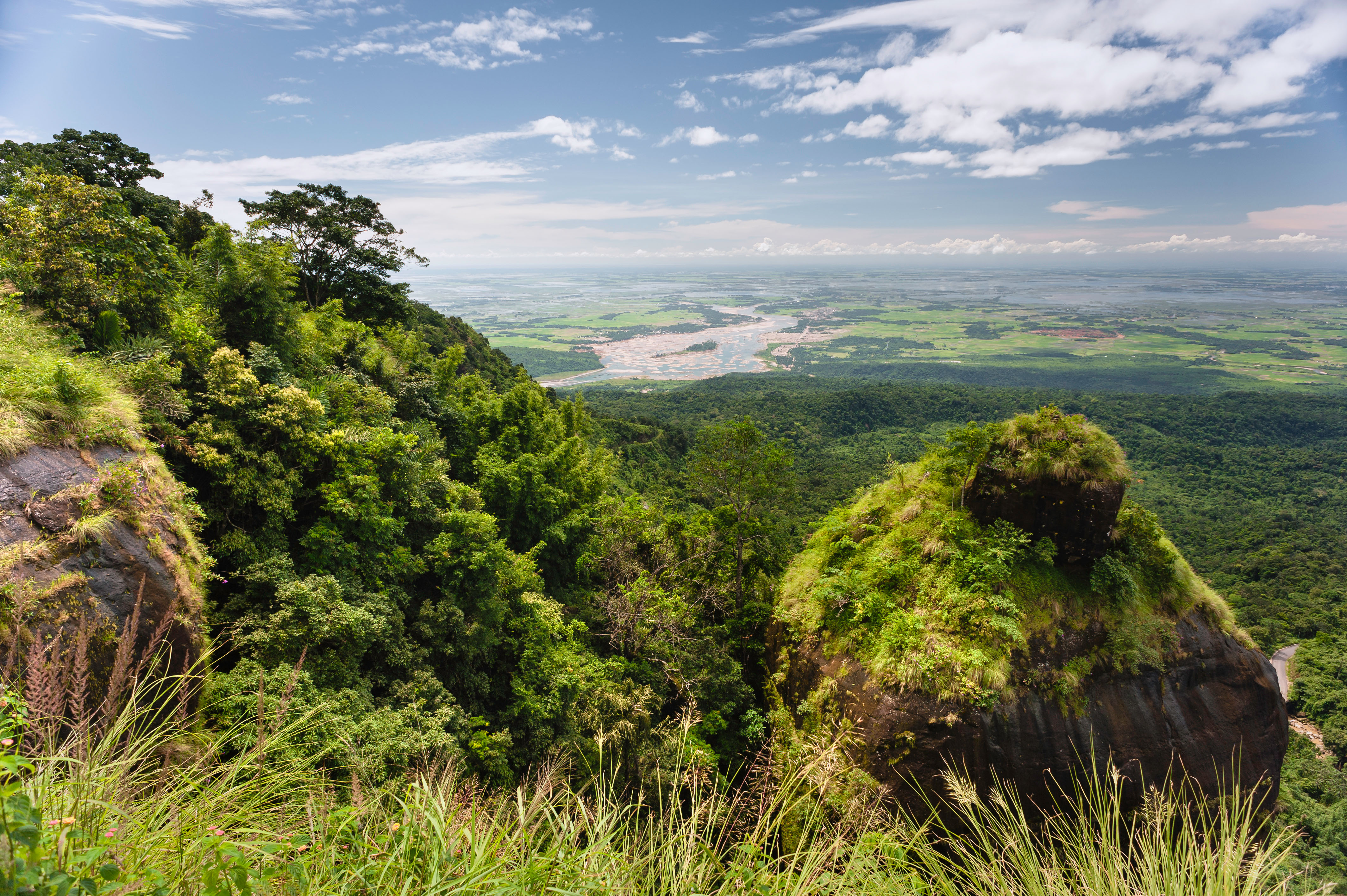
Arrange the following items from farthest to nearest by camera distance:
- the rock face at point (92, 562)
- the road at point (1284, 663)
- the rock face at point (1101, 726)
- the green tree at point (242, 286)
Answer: the road at point (1284, 663) < the green tree at point (242, 286) < the rock face at point (1101, 726) < the rock face at point (92, 562)

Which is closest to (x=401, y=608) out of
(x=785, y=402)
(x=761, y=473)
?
(x=761, y=473)

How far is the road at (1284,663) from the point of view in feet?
92.8

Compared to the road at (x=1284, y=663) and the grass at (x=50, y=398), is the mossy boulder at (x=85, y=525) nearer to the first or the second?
the grass at (x=50, y=398)

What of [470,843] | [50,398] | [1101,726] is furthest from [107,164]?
[1101,726]

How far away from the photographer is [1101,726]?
9258 millimetres

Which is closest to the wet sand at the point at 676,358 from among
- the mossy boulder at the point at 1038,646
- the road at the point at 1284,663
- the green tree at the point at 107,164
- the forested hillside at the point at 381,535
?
the green tree at the point at 107,164

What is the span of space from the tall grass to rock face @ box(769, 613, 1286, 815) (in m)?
6.31

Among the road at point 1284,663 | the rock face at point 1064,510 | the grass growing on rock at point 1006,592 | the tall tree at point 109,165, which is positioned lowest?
the road at point 1284,663

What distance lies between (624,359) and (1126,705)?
13579cm

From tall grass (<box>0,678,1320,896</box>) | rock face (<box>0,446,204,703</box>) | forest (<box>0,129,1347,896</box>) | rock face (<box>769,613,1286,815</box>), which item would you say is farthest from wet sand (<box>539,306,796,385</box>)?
tall grass (<box>0,678,1320,896</box>)

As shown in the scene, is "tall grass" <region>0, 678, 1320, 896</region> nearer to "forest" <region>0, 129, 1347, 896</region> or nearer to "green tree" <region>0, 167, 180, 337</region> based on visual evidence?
"forest" <region>0, 129, 1347, 896</region>

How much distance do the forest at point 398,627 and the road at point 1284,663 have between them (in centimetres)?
291

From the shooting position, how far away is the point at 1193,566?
135ft

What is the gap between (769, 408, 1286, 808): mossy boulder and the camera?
919cm
